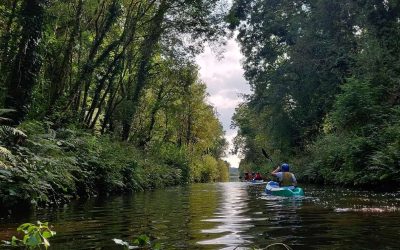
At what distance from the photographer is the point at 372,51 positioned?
23.5 meters

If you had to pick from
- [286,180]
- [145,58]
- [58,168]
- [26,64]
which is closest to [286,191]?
[286,180]

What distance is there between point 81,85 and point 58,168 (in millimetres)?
9056

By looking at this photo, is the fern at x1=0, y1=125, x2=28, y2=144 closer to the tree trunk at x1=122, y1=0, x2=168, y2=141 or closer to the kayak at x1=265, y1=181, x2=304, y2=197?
the kayak at x1=265, y1=181, x2=304, y2=197

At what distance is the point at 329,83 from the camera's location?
31750 mm

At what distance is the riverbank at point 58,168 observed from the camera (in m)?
9.87

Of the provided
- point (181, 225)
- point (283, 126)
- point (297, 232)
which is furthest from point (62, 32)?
point (283, 126)

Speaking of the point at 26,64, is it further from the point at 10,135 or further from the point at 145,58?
the point at 145,58

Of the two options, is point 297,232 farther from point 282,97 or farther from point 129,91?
point 282,97

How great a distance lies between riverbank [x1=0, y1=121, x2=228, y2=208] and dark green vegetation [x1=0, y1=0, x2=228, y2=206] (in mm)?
30

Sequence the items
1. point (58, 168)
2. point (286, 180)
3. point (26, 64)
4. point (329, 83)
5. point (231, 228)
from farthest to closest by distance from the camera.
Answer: point (329, 83)
point (286, 180)
point (26, 64)
point (58, 168)
point (231, 228)

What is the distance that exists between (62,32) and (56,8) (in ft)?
13.0

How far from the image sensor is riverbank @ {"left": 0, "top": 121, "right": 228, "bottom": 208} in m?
9.87

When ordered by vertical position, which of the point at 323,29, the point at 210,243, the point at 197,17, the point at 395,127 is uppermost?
the point at 323,29

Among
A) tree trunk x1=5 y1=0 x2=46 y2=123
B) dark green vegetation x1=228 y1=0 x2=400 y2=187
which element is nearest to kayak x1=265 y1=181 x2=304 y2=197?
dark green vegetation x1=228 y1=0 x2=400 y2=187
